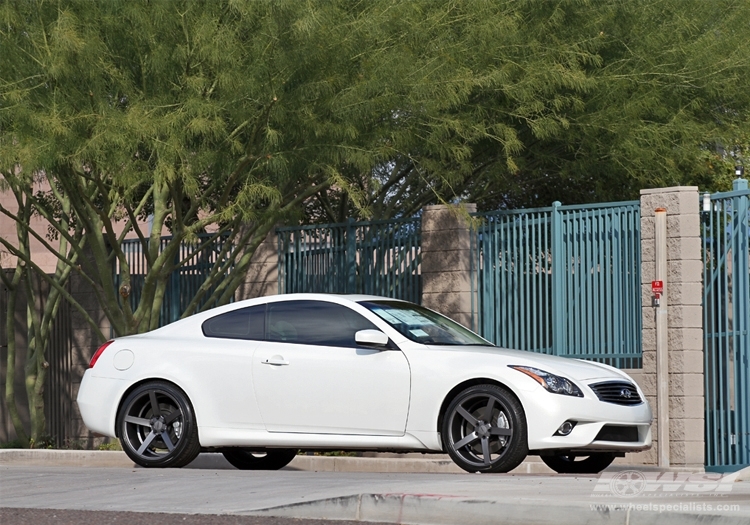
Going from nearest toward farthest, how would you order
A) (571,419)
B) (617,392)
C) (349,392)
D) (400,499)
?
1. (400,499)
2. (571,419)
3. (617,392)
4. (349,392)

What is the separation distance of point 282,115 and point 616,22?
499 cm

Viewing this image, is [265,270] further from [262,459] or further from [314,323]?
[314,323]

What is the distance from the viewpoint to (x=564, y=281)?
45.9 ft

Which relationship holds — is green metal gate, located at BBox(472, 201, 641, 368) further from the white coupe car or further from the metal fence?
the metal fence

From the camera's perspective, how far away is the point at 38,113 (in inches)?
499

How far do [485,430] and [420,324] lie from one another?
4.76 ft

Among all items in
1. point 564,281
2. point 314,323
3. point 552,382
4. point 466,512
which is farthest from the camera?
point 564,281

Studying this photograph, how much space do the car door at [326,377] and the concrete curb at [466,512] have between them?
2983 millimetres

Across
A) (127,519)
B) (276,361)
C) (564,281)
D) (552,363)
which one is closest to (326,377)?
(276,361)

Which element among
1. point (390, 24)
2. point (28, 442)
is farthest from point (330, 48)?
point (28, 442)

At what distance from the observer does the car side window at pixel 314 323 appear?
11031 mm

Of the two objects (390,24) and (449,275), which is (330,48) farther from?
(449,275)

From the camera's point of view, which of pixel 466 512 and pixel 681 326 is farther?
pixel 681 326

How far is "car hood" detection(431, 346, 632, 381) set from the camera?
10.2 meters
